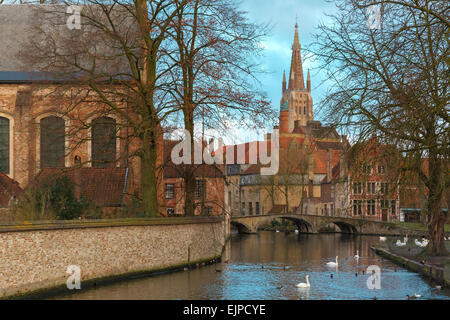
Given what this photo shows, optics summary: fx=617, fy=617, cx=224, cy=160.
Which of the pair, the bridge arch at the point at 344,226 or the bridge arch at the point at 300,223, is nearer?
the bridge arch at the point at 344,226

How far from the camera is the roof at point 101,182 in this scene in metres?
24.6

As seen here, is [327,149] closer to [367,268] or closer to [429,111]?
[367,268]

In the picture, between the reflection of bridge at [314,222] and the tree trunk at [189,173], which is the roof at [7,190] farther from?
the reflection of bridge at [314,222]

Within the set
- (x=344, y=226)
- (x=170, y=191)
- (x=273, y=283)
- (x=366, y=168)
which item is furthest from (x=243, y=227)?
(x=366, y=168)

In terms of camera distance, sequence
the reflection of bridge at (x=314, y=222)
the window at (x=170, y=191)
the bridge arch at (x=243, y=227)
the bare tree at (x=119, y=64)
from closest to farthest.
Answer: the bare tree at (x=119, y=64)
the window at (x=170, y=191)
the reflection of bridge at (x=314, y=222)
the bridge arch at (x=243, y=227)

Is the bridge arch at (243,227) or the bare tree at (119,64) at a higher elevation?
the bare tree at (119,64)

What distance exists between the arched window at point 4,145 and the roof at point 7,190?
Result: 23.4 inches

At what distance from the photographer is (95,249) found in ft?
59.7

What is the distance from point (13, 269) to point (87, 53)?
7.43 metres

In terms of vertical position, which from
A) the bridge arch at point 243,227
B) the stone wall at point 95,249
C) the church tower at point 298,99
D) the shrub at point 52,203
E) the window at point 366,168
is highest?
the church tower at point 298,99

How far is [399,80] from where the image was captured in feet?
43.6

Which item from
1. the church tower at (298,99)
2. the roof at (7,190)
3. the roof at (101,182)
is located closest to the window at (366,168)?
the roof at (101,182)

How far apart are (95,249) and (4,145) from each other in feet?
37.3

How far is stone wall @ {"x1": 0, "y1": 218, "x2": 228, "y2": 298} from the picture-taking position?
1531 centimetres
